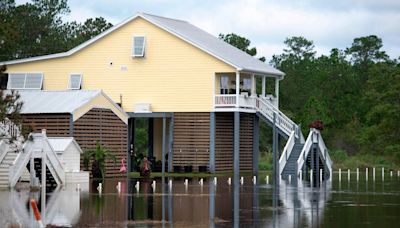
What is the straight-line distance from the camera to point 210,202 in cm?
3991

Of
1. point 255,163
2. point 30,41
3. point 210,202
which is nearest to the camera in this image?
point 210,202

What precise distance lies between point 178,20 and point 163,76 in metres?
8.57

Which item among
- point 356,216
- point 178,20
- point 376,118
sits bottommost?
point 356,216

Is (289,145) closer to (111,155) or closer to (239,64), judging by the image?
(239,64)

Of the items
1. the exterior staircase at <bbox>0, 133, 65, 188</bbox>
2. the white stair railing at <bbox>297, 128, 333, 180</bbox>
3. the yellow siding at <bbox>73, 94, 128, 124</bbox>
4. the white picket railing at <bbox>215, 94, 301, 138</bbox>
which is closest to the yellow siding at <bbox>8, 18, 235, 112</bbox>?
the white picket railing at <bbox>215, 94, 301, 138</bbox>

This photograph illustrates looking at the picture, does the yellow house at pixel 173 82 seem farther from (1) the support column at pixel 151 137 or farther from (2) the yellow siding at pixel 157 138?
(1) the support column at pixel 151 137

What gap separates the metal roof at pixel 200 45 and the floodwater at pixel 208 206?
15371mm

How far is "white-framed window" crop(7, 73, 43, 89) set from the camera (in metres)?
69.6

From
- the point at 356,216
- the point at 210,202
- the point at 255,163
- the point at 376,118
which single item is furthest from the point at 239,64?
the point at 356,216

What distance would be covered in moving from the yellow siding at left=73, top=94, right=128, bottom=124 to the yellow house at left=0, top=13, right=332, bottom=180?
13.0 feet

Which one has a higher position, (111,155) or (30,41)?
(30,41)

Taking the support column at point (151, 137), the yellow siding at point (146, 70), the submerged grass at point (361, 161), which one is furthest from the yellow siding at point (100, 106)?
the submerged grass at point (361, 161)

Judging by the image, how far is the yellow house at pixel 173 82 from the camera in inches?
2630

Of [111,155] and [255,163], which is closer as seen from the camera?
[111,155]
